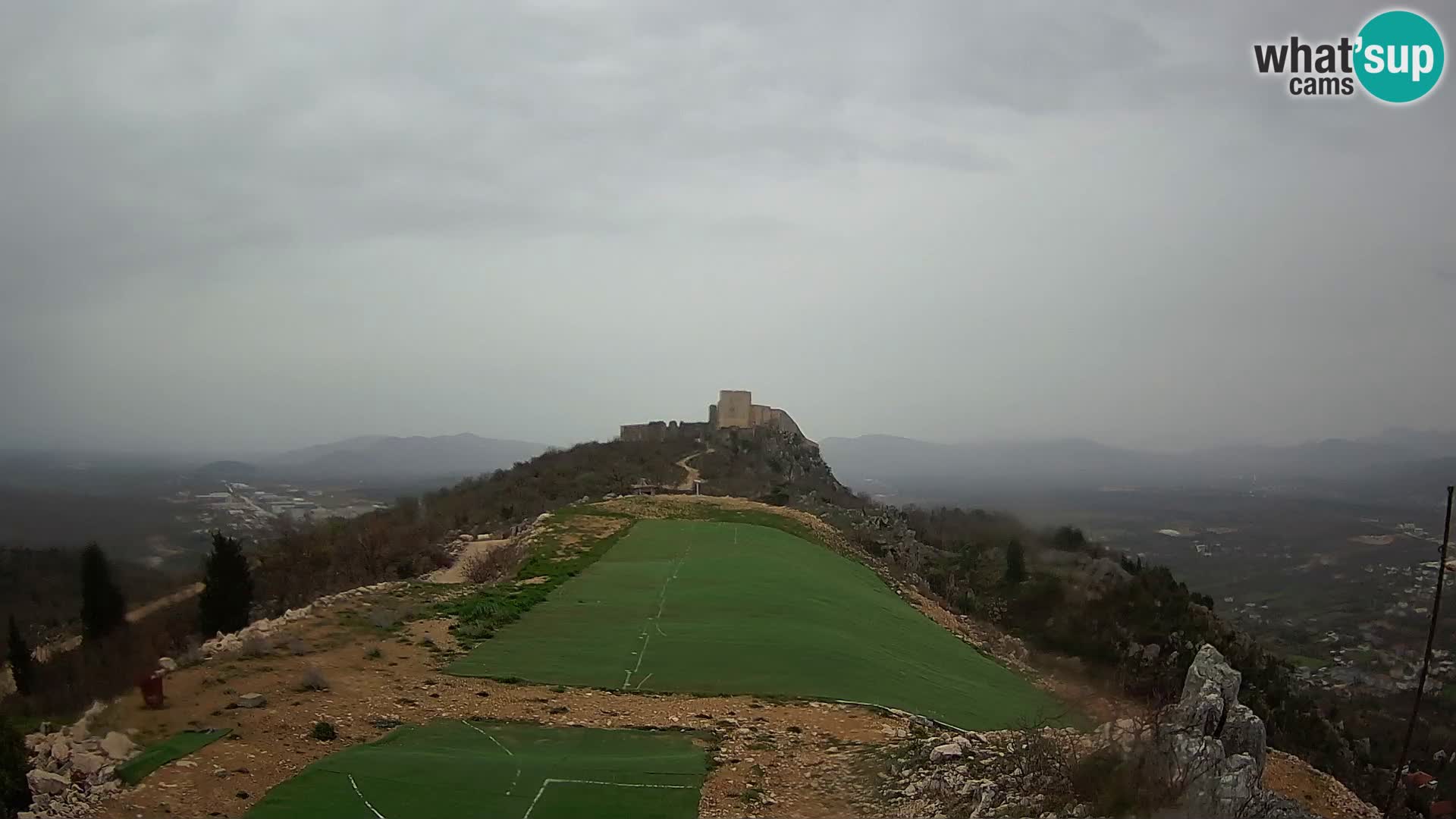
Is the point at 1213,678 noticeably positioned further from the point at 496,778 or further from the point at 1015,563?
the point at 1015,563

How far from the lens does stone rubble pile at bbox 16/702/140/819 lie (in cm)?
782

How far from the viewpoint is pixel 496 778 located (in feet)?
29.8

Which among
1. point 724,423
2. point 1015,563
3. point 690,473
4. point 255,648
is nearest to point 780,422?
point 724,423

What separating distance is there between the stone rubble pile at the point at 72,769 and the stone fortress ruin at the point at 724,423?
201ft

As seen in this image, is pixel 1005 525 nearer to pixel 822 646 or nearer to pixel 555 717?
pixel 822 646

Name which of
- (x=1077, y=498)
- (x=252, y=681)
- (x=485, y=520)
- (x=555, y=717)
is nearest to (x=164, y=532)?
(x=485, y=520)

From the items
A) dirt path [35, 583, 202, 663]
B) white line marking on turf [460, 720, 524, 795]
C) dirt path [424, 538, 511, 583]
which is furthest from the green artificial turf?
dirt path [35, 583, 202, 663]

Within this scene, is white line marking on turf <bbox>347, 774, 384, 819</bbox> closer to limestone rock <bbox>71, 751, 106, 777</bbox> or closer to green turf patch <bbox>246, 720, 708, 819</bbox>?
green turf patch <bbox>246, 720, 708, 819</bbox>

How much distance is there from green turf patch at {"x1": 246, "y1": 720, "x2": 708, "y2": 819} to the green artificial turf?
9.29ft

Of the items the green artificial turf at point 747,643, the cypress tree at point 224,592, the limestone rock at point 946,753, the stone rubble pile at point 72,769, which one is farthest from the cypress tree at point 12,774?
the cypress tree at point 224,592

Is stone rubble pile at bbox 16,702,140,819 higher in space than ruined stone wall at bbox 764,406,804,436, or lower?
lower

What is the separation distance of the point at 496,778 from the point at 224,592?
1891cm

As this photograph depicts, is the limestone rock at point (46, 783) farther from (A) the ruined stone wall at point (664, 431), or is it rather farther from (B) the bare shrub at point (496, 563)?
(A) the ruined stone wall at point (664, 431)

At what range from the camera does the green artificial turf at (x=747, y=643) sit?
13.7 meters
